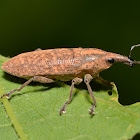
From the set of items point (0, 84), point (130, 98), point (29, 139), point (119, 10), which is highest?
point (119, 10)

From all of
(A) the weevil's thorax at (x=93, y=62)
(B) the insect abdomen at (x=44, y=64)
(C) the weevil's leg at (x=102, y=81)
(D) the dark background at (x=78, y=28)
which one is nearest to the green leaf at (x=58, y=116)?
(C) the weevil's leg at (x=102, y=81)

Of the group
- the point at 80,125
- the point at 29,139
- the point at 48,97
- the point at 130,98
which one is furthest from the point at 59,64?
the point at 130,98

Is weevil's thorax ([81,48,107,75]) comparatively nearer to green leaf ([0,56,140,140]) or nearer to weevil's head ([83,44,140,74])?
weevil's head ([83,44,140,74])

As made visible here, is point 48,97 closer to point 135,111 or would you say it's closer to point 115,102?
point 115,102

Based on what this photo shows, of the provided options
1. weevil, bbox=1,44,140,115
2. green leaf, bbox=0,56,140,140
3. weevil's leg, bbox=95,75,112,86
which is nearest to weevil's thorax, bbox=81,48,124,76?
weevil, bbox=1,44,140,115

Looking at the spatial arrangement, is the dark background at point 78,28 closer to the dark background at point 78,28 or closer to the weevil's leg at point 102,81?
the dark background at point 78,28

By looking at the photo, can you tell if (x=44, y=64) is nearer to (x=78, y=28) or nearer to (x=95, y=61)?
(x=95, y=61)
